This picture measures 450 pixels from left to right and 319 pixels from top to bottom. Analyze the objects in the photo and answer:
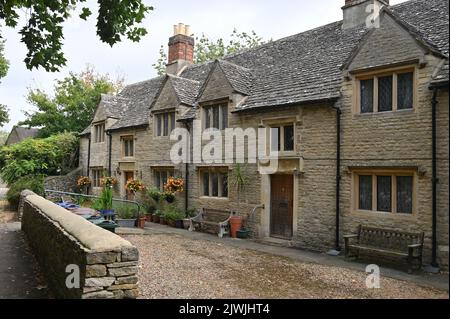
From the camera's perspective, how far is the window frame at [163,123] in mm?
18125

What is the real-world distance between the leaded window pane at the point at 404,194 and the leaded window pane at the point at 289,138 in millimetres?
3887

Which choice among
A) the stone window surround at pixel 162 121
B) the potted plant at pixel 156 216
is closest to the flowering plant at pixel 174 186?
the potted plant at pixel 156 216

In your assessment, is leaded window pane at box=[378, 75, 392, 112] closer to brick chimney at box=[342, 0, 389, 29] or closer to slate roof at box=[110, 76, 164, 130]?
brick chimney at box=[342, 0, 389, 29]

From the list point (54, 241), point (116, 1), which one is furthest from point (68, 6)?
point (54, 241)

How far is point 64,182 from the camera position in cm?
2588

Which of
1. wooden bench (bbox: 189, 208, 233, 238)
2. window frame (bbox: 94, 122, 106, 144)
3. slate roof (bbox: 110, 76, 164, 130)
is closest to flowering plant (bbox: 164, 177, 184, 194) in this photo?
wooden bench (bbox: 189, 208, 233, 238)

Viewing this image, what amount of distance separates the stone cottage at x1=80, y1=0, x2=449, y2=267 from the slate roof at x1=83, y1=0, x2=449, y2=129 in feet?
0.20

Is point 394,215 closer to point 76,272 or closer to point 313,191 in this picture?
point 313,191

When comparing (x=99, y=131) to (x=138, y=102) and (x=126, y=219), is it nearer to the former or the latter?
(x=138, y=102)

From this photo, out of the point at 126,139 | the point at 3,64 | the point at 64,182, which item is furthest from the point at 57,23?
the point at 3,64

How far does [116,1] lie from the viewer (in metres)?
8.21

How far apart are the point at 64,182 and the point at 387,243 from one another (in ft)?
72.6

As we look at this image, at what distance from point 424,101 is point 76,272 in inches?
360

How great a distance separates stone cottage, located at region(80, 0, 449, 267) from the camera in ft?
31.9
